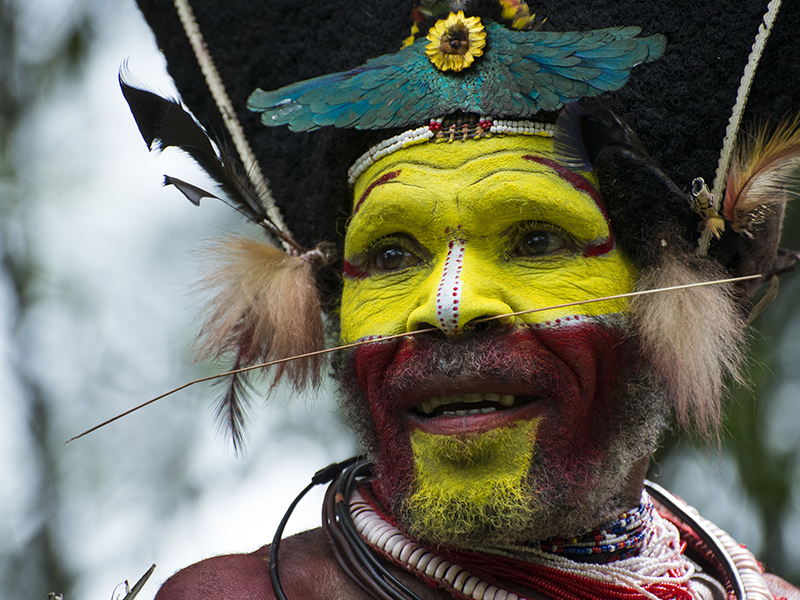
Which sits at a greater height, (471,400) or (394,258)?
(394,258)

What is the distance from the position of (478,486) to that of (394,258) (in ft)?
2.71

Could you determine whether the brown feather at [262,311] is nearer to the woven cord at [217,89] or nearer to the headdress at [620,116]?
the headdress at [620,116]

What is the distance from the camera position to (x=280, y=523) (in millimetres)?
2580

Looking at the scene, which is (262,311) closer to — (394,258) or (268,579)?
(394,258)

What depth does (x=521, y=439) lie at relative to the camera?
228 cm

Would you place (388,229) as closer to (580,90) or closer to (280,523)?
(580,90)

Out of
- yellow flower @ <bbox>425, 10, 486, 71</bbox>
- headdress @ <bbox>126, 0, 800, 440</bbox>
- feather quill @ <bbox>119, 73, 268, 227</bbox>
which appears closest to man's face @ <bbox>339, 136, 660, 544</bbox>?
headdress @ <bbox>126, 0, 800, 440</bbox>

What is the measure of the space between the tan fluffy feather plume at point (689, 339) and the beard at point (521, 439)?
0.08 meters

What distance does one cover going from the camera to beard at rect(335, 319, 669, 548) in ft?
7.40

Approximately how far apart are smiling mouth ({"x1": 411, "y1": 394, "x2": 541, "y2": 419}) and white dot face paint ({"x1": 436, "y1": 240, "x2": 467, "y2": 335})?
22cm

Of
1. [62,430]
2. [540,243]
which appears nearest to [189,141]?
[540,243]

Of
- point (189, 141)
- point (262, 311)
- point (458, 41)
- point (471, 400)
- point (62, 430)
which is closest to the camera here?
point (471, 400)

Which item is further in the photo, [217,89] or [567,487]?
[217,89]

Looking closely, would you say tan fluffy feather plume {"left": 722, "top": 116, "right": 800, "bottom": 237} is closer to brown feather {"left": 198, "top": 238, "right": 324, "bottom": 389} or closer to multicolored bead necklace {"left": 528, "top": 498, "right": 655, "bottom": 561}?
multicolored bead necklace {"left": 528, "top": 498, "right": 655, "bottom": 561}
